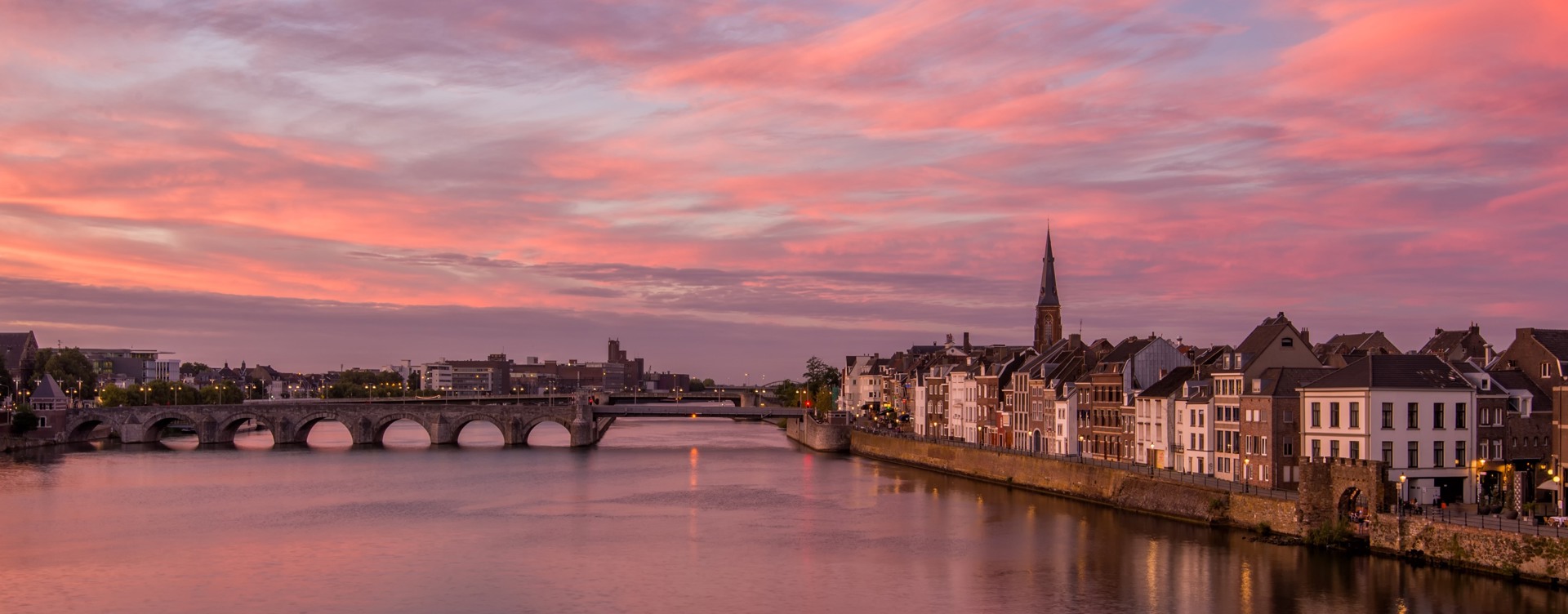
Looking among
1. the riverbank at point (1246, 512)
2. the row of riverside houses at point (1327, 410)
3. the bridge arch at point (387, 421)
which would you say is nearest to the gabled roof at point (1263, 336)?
the row of riverside houses at point (1327, 410)

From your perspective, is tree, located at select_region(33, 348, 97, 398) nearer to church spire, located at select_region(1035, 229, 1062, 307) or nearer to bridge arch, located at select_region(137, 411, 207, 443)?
bridge arch, located at select_region(137, 411, 207, 443)

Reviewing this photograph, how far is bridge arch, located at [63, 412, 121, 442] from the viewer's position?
142 metres

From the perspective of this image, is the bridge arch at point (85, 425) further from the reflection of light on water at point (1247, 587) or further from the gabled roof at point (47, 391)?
the reflection of light on water at point (1247, 587)

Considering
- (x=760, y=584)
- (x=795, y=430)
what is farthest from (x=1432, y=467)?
(x=795, y=430)

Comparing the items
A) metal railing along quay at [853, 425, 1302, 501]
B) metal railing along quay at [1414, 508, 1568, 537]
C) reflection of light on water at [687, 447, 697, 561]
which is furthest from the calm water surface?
metal railing along quay at [853, 425, 1302, 501]

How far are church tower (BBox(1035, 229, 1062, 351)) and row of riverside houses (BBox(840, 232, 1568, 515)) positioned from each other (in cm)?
4066

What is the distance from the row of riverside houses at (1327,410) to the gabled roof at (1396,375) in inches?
2.9

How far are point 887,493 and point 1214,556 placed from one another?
32556 millimetres

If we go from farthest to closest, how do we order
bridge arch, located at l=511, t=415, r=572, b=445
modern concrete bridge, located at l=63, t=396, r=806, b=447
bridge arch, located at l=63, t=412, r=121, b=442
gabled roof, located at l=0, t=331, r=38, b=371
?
gabled roof, located at l=0, t=331, r=38, b=371 < bridge arch, located at l=63, t=412, r=121, b=442 < modern concrete bridge, located at l=63, t=396, r=806, b=447 < bridge arch, located at l=511, t=415, r=572, b=445

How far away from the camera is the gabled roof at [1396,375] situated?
5766cm

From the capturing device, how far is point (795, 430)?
157m

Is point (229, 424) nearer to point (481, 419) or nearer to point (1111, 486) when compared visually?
point (481, 419)

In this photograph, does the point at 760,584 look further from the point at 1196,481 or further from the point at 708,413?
the point at 708,413

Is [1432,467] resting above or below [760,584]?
above
